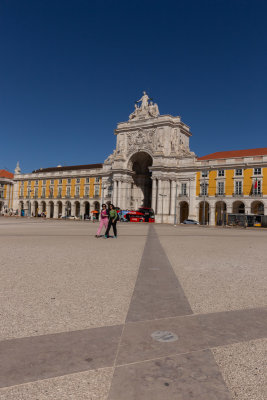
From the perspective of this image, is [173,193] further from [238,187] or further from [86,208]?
[86,208]

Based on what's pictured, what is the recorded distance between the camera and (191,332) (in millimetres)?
3268

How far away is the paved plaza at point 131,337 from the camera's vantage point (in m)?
2.24

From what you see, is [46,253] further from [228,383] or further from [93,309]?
[228,383]

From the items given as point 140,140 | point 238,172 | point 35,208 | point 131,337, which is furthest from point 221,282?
point 35,208

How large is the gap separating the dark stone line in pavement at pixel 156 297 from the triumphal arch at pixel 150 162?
160ft

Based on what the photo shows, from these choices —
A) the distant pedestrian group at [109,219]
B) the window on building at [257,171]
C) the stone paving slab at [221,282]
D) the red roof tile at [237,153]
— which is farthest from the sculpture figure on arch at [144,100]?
the stone paving slab at [221,282]

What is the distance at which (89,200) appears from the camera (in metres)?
69.1

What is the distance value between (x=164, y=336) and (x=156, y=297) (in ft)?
5.20

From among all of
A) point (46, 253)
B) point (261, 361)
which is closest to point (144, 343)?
point (261, 361)

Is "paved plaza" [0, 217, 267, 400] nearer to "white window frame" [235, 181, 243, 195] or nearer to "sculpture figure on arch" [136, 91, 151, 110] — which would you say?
"white window frame" [235, 181, 243, 195]

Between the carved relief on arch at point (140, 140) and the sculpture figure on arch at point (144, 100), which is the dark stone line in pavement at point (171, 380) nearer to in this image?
the carved relief on arch at point (140, 140)

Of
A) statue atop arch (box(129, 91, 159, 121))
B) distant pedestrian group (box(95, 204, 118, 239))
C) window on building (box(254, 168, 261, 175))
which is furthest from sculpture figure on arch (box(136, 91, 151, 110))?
distant pedestrian group (box(95, 204, 118, 239))

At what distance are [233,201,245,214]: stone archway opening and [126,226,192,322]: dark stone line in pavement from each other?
47723mm

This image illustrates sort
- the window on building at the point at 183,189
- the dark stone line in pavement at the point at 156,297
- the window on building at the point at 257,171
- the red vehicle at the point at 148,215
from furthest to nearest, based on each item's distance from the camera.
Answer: the red vehicle at the point at 148,215 → the window on building at the point at 183,189 → the window on building at the point at 257,171 → the dark stone line in pavement at the point at 156,297
